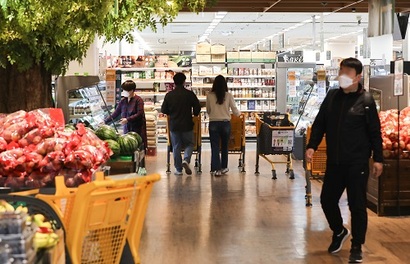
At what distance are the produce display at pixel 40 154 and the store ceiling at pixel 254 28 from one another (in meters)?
16.7

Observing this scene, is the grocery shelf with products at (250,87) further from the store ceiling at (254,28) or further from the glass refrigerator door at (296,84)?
the store ceiling at (254,28)

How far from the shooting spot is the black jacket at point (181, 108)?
11625mm

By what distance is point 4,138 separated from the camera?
4844mm

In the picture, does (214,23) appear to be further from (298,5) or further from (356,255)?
(356,255)

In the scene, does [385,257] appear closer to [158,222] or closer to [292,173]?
[158,222]

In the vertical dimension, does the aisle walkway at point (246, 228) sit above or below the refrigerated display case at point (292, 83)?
below

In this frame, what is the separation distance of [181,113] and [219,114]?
62 cm

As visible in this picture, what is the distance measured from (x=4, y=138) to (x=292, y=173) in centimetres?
729

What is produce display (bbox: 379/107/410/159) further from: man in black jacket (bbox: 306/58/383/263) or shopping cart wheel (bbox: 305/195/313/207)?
man in black jacket (bbox: 306/58/383/263)

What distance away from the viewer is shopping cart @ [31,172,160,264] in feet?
10.6

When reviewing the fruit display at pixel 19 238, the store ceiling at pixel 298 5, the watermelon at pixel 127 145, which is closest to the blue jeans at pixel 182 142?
the store ceiling at pixel 298 5

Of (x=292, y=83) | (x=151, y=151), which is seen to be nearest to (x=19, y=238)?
(x=151, y=151)

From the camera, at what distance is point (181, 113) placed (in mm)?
11625

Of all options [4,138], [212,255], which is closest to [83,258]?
[4,138]
